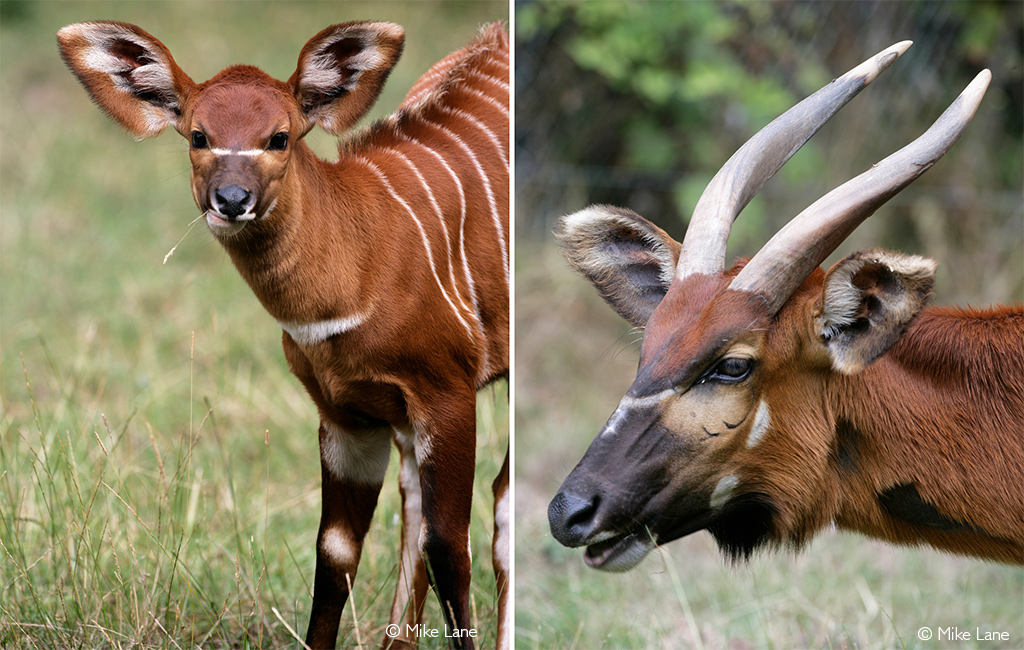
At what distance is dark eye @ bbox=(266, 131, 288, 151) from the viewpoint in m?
2.62

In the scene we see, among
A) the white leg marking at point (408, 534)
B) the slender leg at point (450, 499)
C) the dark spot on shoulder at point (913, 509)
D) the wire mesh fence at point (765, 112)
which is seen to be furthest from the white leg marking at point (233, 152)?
the wire mesh fence at point (765, 112)

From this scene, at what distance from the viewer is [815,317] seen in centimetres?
300

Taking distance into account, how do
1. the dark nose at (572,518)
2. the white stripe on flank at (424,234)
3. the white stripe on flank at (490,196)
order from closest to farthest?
1. the dark nose at (572,518)
2. the white stripe on flank at (424,234)
3. the white stripe on flank at (490,196)

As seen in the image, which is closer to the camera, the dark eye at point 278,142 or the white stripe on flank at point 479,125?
the dark eye at point 278,142

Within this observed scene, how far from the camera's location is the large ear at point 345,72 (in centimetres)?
272

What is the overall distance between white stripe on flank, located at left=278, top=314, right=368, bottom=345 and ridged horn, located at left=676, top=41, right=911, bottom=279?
1.01m

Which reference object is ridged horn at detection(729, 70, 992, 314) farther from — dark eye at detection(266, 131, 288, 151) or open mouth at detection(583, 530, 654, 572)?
dark eye at detection(266, 131, 288, 151)

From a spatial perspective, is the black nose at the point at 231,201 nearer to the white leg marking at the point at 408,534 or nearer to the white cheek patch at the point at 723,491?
the white leg marking at the point at 408,534

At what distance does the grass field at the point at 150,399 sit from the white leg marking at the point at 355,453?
26 cm

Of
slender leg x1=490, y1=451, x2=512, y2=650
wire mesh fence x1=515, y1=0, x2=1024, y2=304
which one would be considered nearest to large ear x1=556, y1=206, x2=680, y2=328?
slender leg x1=490, y1=451, x2=512, y2=650

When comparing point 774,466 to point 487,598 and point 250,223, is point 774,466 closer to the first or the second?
point 487,598

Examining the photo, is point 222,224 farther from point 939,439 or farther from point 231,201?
point 939,439

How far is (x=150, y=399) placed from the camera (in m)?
5.43

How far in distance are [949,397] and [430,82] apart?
82.2 inches
